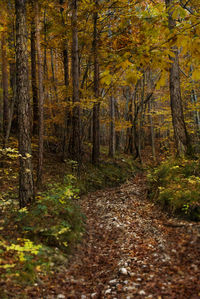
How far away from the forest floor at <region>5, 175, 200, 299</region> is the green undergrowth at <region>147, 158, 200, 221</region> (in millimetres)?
349

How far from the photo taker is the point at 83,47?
11.9 metres

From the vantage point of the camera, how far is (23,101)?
5211 millimetres

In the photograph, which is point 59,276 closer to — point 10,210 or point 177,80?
point 10,210

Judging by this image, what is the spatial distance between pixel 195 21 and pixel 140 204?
661 cm

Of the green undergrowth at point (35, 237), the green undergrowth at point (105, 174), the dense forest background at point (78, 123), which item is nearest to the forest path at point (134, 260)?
the green undergrowth at point (35, 237)

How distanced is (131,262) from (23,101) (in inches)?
182

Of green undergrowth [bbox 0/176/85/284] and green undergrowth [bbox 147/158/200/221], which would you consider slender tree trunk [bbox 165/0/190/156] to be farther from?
green undergrowth [bbox 0/176/85/284]

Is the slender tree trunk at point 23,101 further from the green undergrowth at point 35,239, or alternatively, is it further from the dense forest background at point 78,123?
the green undergrowth at point 35,239

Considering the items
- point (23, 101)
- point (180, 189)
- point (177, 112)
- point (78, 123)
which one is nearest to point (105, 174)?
point (78, 123)

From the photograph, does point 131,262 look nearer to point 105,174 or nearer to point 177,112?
point 177,112

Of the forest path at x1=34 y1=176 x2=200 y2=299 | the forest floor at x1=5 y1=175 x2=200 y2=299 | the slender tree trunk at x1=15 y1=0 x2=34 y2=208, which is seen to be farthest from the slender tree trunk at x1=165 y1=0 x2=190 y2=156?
the slender tree trunk at x1=15 y1=0 x2=34 y2=208

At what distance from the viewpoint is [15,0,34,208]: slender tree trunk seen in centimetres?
513

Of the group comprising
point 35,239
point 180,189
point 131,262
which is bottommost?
point 131,262

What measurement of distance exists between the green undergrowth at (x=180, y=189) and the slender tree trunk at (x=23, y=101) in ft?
13.7
